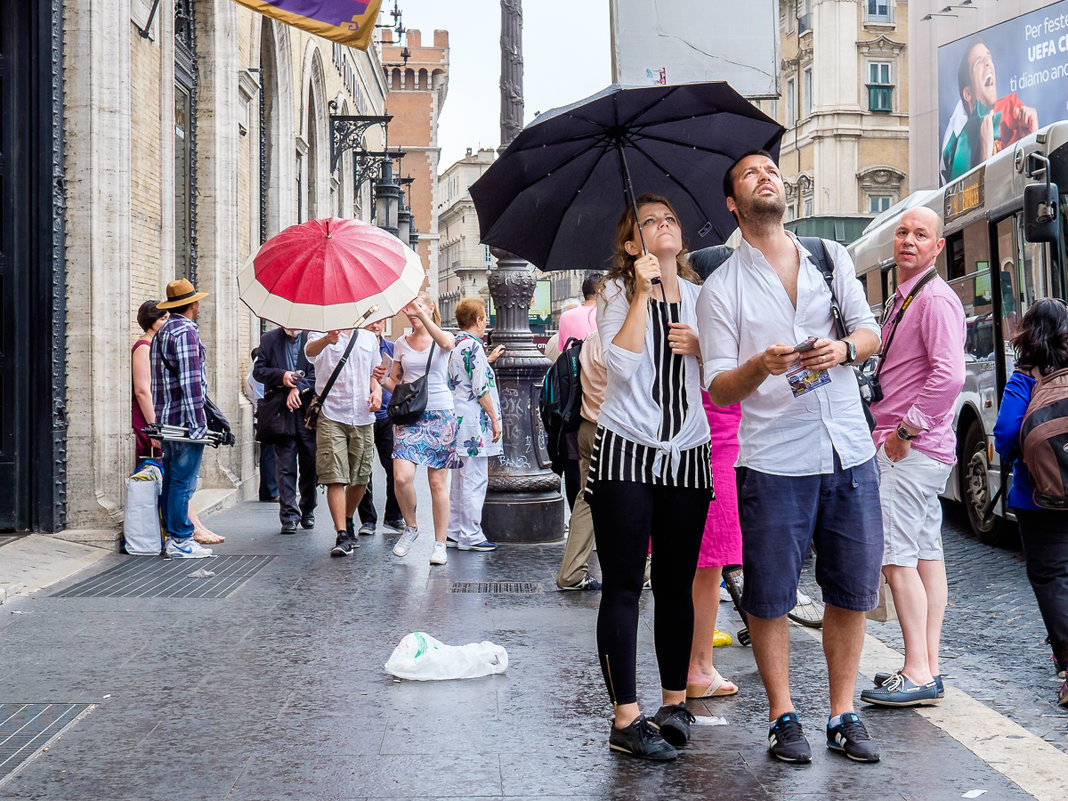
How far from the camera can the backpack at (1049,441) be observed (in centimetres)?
555

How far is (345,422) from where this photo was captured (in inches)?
387

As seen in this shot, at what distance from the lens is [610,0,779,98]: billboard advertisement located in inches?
663

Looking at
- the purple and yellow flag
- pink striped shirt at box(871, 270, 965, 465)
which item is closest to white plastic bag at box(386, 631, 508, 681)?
pink striped shirt at box(871, 270, 965, 465)

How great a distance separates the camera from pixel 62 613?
716 cm

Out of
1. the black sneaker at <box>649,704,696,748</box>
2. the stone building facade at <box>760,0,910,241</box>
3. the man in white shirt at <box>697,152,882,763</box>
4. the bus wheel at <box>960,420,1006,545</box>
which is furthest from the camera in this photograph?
the stone building facade at <box>760,0,910,241</box>

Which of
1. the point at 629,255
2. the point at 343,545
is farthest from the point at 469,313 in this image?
the point at 629,255

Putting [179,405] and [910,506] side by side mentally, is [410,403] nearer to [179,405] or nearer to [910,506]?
[179,405]

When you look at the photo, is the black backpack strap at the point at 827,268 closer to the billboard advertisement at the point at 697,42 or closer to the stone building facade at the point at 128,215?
the stone building facade at the point at 128,215

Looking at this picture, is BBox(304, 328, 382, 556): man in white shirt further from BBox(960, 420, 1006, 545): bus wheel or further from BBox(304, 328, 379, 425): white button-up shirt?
BBox(960, 420, 1006, 545): bus wheel

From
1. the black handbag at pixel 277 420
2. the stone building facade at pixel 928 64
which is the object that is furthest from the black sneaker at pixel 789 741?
the stone building facade at pixel 928 64

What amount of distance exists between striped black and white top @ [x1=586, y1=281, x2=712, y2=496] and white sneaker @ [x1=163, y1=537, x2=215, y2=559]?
5461 millimetres

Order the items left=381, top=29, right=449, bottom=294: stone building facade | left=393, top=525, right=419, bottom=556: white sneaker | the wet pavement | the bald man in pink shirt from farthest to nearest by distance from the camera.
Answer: left=381, top=29, right=449, bottom=294: stone building facade
left=393, top=525, right=419, bottom=556: white sneaker
the bald man in pink shirt
the wet pavement

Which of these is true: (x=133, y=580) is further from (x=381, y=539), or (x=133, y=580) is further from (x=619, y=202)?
(x=619, y=202)

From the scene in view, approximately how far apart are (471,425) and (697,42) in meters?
9.42
